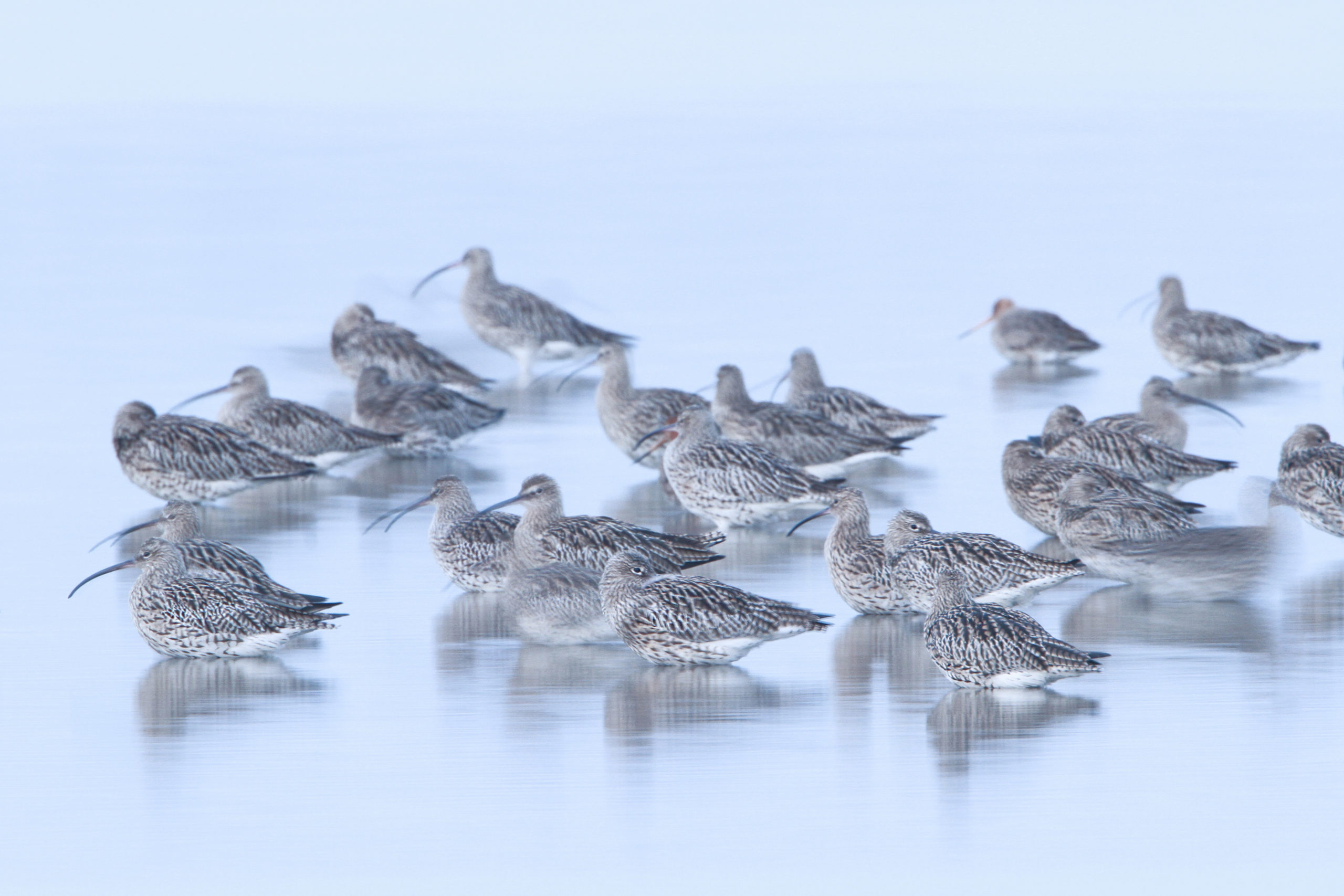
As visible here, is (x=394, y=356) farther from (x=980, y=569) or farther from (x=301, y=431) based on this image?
(x=980, y=569)

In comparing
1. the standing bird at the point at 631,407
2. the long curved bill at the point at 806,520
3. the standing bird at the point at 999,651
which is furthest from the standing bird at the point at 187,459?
the standing bird at the point at 999,651

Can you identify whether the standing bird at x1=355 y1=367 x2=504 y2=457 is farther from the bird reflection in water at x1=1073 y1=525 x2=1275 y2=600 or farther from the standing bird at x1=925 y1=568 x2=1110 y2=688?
the standing bird at x1=925 y1=568 x2=1110 y2=688

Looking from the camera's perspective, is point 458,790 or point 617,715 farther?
point 617,715

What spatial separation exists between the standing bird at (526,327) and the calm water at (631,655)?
0.34m

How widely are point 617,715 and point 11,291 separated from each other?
15.4 m

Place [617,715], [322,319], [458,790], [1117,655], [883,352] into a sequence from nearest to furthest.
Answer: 1. [458,790]
2. [617,715]
3. [1117,655]
4. [883,352]
5. [322,319]

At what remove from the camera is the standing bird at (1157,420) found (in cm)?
1333

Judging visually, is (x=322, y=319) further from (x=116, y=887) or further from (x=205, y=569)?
(x=116, y=887)

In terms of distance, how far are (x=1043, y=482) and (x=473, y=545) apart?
10.5 ft

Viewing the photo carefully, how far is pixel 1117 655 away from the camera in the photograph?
9.52 metres

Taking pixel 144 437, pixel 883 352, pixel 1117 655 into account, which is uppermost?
pixel 883 352

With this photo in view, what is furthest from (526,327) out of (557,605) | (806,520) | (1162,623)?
(1162,623)

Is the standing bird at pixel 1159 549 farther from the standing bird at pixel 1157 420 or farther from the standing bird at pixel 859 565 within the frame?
the standing bird at pixel 1157 420

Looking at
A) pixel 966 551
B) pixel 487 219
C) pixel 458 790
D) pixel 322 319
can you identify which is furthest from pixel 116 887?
pixel 487 219
